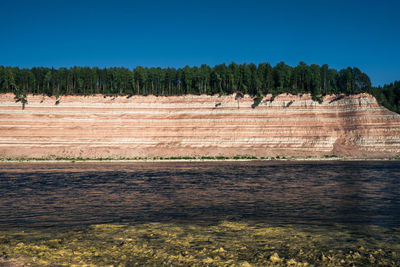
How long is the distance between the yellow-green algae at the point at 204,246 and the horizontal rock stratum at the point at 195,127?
177ft

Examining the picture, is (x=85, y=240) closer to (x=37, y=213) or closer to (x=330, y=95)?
(x=37, y=213)

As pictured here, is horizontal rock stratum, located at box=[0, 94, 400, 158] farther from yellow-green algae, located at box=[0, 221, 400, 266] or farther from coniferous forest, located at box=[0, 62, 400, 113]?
yellow-green algae, located at box=[0, 221, 400, 266]

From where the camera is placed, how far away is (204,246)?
26.0 feet

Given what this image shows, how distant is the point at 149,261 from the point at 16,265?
2907 millimetres

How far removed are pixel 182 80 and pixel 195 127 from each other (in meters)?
20.9

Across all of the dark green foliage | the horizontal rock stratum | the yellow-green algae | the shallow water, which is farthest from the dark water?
the dark green foliage

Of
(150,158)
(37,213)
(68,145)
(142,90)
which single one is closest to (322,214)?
(37,213)

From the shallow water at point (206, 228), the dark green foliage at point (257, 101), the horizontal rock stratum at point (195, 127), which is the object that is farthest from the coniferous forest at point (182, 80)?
the shallow water at point (206, 228)

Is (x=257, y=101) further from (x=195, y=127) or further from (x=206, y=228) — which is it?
(x=206, y=228)

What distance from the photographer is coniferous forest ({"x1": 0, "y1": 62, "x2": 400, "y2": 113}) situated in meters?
76.7

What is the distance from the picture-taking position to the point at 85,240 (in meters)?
8.51

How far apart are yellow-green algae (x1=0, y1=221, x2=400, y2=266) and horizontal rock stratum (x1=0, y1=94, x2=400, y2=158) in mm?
53800

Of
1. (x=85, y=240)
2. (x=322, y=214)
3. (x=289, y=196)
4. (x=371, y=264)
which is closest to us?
(x=371, y=264)

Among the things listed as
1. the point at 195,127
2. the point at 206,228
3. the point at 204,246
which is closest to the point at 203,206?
the point at 206,228
